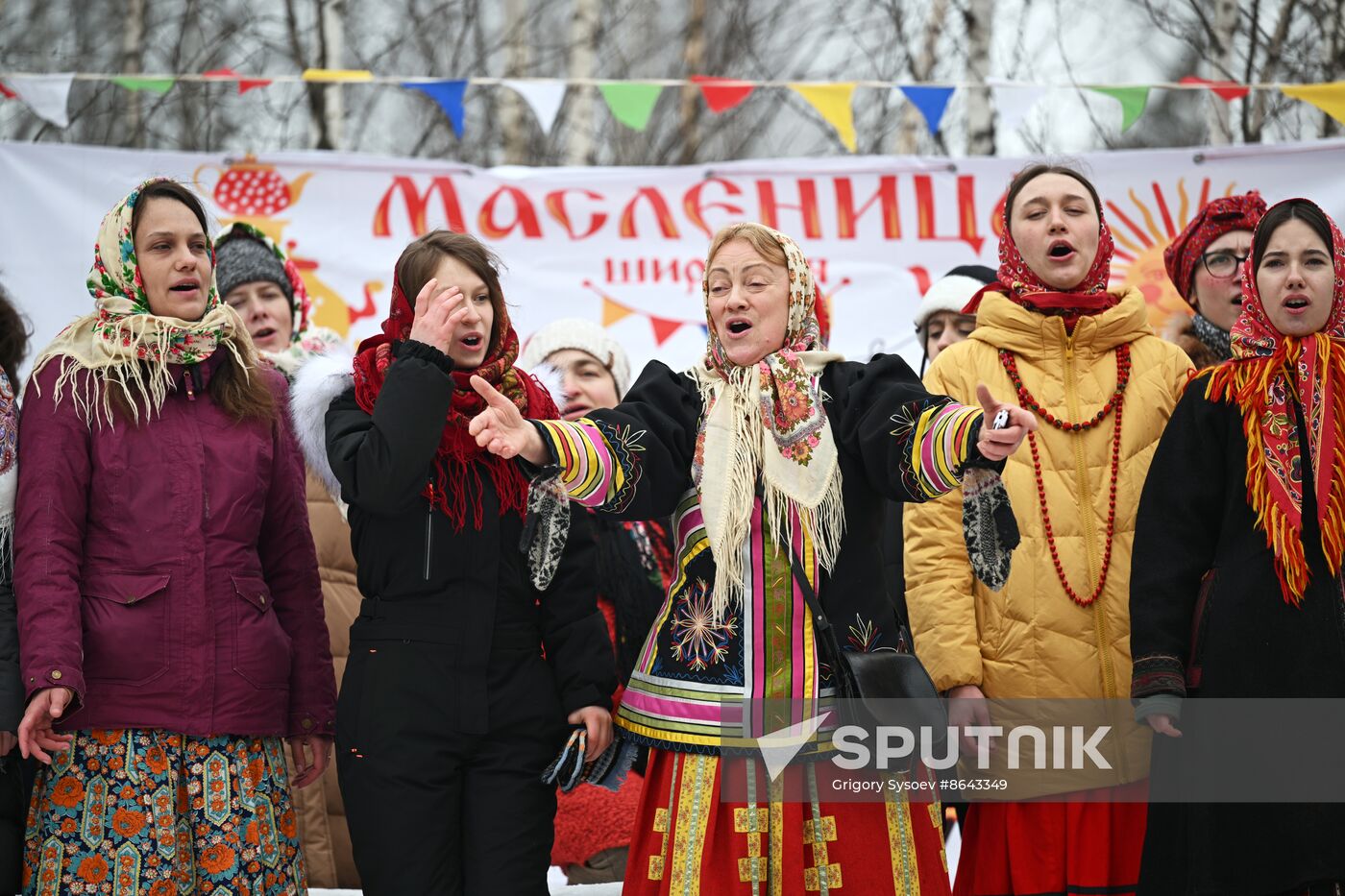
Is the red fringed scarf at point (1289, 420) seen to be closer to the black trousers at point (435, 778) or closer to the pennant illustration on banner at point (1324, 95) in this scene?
the black trousers at point (435, 778)

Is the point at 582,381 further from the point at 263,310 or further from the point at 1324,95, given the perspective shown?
the point at 1324,95

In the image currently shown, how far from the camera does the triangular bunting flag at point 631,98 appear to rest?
5957 millimetres

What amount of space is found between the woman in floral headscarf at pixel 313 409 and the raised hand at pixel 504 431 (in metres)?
0.62

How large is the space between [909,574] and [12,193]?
4148 mm

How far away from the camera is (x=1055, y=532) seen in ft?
10.9

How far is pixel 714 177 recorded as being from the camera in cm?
595

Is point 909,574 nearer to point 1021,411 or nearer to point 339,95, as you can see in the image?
point 1021,411

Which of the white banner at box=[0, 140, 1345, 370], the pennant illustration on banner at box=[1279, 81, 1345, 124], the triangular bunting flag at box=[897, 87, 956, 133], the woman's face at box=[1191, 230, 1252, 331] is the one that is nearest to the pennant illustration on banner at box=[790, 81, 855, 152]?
the white banner at box=[0, 140, 1345, 370]

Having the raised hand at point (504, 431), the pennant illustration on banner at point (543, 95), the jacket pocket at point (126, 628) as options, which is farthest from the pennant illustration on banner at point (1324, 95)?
the jacket pocket at point (126, 628)

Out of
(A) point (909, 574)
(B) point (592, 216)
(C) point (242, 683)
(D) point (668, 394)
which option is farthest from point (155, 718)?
(B) point (592, 216)

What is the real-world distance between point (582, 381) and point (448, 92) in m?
2.18

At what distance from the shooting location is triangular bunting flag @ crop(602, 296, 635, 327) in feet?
19.2

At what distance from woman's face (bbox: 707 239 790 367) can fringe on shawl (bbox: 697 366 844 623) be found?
0.07m

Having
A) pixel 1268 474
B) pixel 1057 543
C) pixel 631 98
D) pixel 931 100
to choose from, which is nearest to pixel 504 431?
pixel 1057 543
